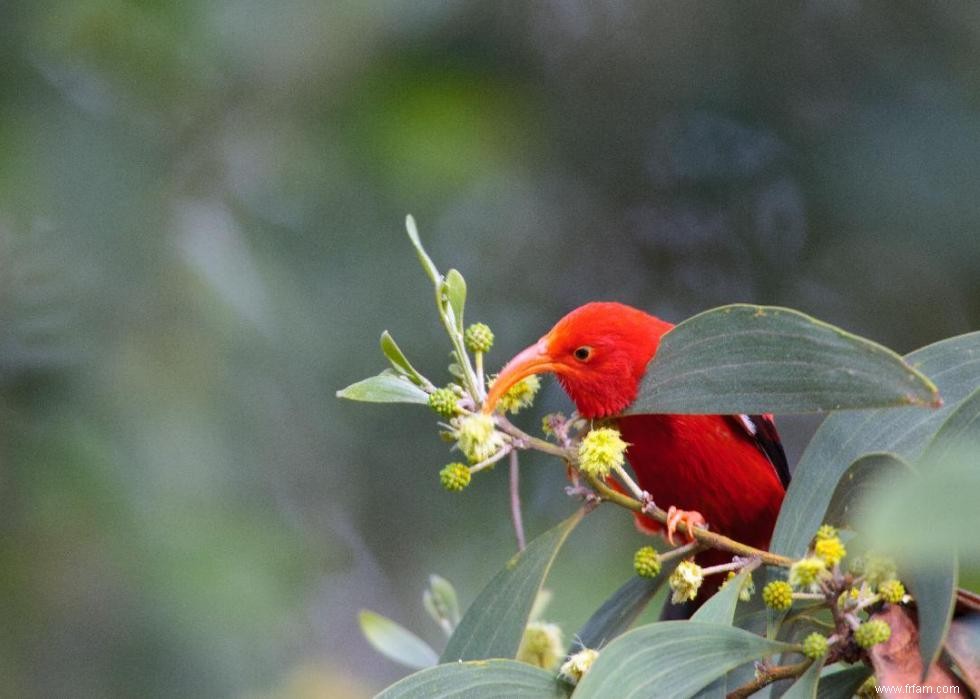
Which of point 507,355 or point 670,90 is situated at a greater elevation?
point 670,90

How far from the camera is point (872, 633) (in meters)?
1.66

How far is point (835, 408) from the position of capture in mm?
1739

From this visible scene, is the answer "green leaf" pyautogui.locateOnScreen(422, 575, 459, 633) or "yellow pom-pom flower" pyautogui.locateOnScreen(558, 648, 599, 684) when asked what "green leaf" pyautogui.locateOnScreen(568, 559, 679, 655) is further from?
"green leaf" pyautogui.locateOnScreen(422, 575, 459, 633)

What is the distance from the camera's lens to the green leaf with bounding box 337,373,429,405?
1.90 metres

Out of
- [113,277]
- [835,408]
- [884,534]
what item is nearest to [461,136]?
[113,277]

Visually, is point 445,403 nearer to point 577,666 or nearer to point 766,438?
point 577,666

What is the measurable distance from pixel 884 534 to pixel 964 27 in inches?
226

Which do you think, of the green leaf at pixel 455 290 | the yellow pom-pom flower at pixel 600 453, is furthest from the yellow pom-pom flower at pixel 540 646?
the green leaf at pixel 455 290

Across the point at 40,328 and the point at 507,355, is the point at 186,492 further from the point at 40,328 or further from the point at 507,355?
the point at 507,355

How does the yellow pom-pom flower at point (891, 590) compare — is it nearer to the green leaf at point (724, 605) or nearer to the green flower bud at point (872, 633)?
the green flower bud at point (872, 633)

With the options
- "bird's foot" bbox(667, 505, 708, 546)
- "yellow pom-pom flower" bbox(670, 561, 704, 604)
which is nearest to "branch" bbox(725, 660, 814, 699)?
"yellow pom-pom flower" bbox(670, 561, 704, 604)

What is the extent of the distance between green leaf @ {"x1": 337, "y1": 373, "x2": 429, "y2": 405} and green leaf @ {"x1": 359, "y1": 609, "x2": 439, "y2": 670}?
1.25m

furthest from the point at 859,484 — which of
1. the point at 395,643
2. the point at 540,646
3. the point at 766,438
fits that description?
the point at 395,643

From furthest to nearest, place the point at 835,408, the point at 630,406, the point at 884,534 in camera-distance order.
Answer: the point at 630,406, the point at 835,408, the point at 884,534
